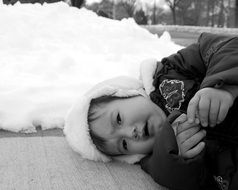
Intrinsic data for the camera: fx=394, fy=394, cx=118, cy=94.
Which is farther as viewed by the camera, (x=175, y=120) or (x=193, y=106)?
(x=175, y=120)

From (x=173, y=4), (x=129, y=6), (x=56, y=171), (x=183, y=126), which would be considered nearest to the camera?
(x=183, y=126)

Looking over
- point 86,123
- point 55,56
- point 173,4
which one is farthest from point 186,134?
point 173,4

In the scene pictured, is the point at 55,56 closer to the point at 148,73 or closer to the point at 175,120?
the point at 148,73

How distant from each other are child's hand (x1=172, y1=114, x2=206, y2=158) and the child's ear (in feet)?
0.89

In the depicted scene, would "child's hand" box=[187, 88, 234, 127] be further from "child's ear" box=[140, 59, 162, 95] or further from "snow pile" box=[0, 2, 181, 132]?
"snow pile" box=[0, 2, 181, 132]

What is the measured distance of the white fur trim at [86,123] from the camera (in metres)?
1.27

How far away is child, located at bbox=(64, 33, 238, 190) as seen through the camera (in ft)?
3.30

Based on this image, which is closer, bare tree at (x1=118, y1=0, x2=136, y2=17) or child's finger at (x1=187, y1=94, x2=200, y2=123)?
child's finger at (x1=187, y1=94, x2=200, y2=123)

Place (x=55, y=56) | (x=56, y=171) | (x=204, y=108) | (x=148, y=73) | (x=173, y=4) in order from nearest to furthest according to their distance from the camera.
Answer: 1. (x=204, y=108)
2. (x=56, y=171)
3. (x=148, y=73)
4. (x=55, y=56)
5. (x=173, y=4)

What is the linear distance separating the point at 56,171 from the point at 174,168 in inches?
15.0

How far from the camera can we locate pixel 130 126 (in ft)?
3.84

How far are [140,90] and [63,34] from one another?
2018 mm

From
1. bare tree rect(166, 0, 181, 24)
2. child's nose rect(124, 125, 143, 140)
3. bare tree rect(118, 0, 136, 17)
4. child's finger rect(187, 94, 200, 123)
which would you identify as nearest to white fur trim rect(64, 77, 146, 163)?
child's nose rect(124, 125, 143, 140)

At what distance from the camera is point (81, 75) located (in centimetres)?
231
